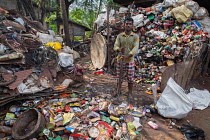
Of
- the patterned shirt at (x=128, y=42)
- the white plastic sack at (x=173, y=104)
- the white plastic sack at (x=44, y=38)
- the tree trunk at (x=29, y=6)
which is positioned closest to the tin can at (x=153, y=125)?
the white plastic sack at (x=173, y=104)

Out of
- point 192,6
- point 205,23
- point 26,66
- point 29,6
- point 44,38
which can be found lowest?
point 26,66

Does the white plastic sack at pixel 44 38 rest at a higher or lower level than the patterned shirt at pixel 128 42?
higher

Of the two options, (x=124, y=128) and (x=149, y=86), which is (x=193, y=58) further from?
(x=124, y=128)

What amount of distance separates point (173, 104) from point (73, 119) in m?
2.01

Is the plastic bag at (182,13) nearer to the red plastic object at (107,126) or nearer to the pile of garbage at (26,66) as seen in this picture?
the pile of garbage at (26,66)

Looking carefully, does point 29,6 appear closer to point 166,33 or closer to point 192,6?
point 166,33

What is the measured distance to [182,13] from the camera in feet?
18.9

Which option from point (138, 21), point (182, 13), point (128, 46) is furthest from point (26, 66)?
point (182, 13)

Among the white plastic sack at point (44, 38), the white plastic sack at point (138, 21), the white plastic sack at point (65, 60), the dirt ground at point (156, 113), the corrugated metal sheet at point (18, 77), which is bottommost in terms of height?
the dirt ground at point (156, 113)

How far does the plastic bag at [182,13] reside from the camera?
225 inches

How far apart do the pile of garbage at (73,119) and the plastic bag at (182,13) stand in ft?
15.2

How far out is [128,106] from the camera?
303cm

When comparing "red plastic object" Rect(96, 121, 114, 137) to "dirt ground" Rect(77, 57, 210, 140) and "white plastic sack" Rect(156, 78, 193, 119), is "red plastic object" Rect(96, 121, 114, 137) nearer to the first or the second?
"dirt ground" Rect(77, 57, 210, 140)

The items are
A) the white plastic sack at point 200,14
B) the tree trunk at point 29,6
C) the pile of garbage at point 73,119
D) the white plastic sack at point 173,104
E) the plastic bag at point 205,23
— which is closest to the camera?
the pile of garbage at point 73,119
